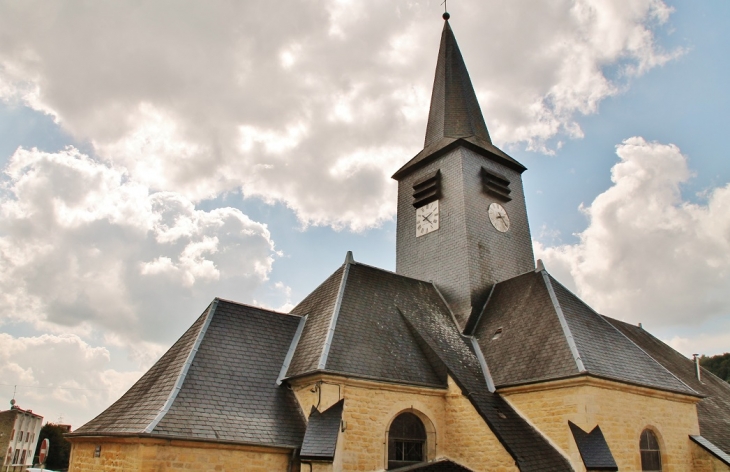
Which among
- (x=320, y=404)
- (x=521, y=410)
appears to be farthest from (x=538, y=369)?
(x=320, y=404)

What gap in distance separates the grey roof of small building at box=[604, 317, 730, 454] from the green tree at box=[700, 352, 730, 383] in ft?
76.1

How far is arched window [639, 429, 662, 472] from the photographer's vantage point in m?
11.5

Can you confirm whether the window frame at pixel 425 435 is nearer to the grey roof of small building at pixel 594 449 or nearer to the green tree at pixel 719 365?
the grey roof of small building at pixel 594 449

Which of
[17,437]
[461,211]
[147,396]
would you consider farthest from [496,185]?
[17,437]

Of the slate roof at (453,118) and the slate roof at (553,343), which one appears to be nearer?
the slate roof at (553,343)

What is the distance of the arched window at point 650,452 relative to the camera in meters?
11.5

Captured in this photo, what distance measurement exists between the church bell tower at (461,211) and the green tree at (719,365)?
30.2 metres

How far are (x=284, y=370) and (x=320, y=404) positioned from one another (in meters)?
1.94

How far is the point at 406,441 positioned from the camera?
11.3 metres

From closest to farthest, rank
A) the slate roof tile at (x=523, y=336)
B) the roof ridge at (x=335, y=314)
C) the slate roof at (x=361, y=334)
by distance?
the roof ridge at (x=335, y=314)
the slate roof at (x=361, y=334)
the slate roof tile at (x=523, y=336)

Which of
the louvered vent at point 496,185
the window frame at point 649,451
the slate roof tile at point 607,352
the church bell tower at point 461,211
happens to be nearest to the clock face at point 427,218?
the church bell tower at point 461,211

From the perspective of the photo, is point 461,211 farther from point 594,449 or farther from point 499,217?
point 594,449

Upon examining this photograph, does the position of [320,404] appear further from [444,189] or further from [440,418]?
[444,189]

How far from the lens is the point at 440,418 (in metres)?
11.8
